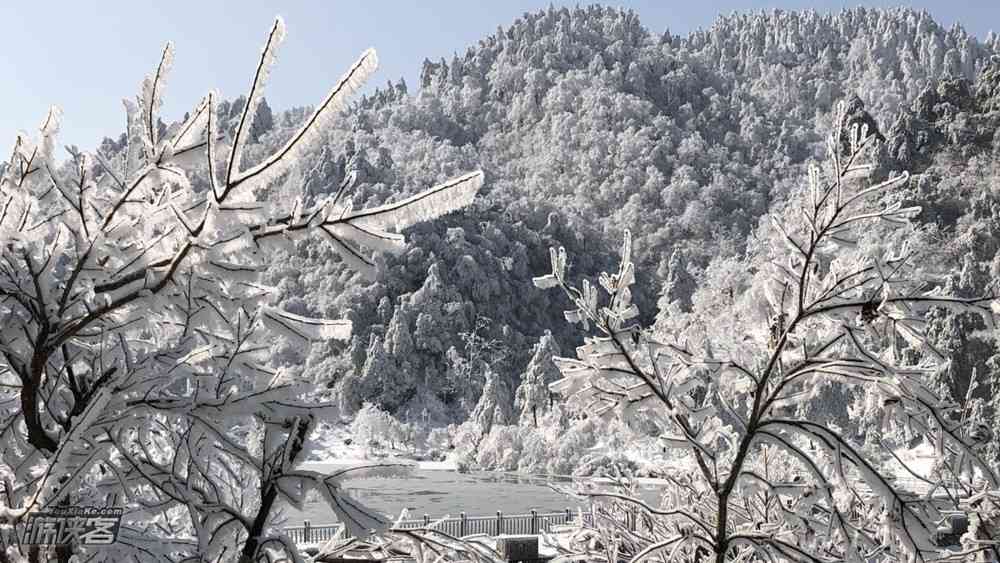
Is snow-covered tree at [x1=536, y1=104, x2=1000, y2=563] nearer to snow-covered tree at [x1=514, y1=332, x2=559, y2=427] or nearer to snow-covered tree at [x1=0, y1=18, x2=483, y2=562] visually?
snow-covered tree at [x1=0, y1=18, x2=483, y2=562]

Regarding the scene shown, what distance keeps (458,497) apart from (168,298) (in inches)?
1206

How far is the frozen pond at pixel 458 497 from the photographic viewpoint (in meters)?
25.6

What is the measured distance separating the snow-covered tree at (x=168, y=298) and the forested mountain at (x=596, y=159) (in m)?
46.4

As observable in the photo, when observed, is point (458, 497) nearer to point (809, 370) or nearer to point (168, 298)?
point (809, 370)

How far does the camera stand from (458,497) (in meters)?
31.0

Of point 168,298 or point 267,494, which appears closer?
point 168,298

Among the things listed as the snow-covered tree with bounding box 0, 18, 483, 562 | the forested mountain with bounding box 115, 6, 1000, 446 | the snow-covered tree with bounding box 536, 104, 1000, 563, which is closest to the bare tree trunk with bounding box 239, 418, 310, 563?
the snow-covered tree with bounding box 0, 18, 483, 562

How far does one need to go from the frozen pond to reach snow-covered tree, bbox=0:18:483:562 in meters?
20.4

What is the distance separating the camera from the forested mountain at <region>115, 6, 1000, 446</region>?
5788 cm

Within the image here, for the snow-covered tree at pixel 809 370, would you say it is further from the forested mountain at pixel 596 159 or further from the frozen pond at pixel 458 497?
the forested mountain at pixel 596 159

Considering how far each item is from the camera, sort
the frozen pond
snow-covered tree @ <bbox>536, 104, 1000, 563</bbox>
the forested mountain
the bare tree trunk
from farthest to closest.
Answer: the forested mountain, the frozen pond, snow-covered tree @ <bbox>536, 104, 1000, 563</bbox>, the bare tree trunk

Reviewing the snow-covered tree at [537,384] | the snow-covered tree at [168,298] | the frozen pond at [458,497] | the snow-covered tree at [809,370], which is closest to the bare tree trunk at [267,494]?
the snow-covered tree at [168,298]

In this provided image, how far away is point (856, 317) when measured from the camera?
2.73 m

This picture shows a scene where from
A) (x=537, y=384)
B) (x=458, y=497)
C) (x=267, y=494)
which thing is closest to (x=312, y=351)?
(x=267, y=494)
